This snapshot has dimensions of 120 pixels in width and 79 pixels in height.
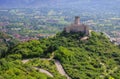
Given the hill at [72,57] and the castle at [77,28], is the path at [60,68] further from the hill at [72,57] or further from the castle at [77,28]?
the castle at [77,28]

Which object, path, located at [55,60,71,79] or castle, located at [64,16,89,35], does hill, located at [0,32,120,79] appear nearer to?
path, located at [55,60,71,79]

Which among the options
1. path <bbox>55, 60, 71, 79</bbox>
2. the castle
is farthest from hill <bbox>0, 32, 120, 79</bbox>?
the castle

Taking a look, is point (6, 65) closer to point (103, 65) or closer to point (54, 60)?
point (54, 60)

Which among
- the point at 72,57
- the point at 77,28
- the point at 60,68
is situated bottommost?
the point at 60,68

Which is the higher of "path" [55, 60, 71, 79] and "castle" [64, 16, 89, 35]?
"castle" [64, 16, 89, 35]

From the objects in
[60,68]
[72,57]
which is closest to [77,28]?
[72,57]

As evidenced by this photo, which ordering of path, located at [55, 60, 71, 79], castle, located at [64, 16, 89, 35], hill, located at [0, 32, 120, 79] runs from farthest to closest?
castle, located at [64, 16, 89, 35] < path, located at [55, 60, 71, 79] < hill, located at [0, 32, 120, 79]

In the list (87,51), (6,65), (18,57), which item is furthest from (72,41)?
(6,65)

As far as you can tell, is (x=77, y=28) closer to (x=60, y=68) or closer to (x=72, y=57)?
(x=72, y=57)

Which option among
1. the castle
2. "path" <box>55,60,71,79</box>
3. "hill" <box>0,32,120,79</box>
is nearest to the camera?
"hill" <box>0,32,120,79</box>
